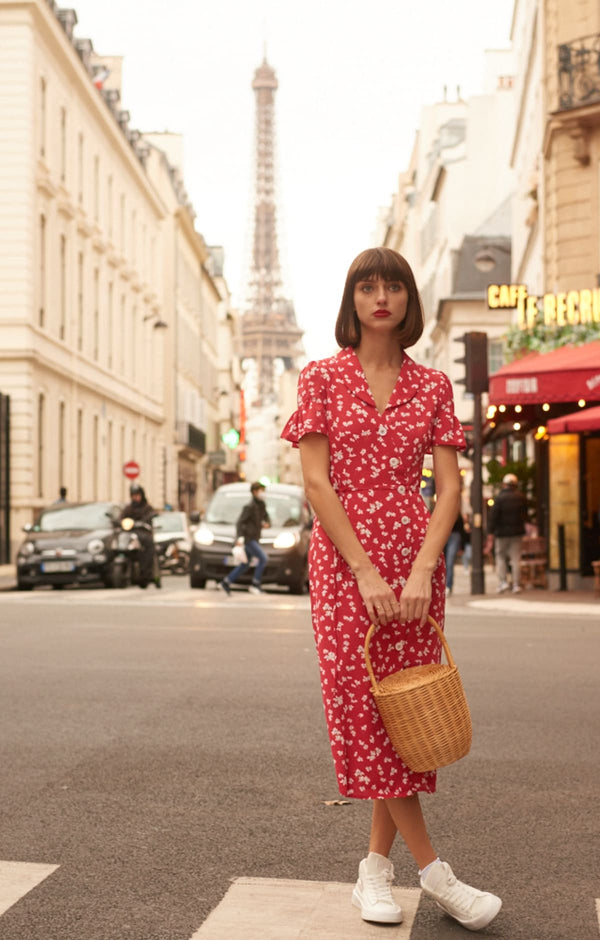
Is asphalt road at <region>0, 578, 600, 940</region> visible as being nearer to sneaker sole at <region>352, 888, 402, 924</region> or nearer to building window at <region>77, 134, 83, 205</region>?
sneaker sole at <region>352, 888, 402, 924</region>

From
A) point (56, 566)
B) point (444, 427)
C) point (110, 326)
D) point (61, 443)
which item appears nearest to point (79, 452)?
point (61, 443)

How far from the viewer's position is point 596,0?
85.4ft

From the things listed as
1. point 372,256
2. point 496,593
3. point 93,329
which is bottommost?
point 496,593

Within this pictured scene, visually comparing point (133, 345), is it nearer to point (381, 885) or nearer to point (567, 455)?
point (567, 455)

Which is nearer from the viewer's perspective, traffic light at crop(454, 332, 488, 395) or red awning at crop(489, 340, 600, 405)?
red awning at crop(489, 340, 600, 405)

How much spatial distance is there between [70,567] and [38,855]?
17.9 meters

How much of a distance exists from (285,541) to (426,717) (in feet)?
62.5

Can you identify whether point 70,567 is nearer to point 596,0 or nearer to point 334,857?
point 596,0

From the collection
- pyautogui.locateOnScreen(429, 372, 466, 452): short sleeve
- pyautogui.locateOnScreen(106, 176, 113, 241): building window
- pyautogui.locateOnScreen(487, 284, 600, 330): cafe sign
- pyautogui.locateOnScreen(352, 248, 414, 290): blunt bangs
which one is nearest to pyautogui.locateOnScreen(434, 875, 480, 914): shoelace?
pyautogui.locateOnScreen(429, 372, 466, 452): short sleeve

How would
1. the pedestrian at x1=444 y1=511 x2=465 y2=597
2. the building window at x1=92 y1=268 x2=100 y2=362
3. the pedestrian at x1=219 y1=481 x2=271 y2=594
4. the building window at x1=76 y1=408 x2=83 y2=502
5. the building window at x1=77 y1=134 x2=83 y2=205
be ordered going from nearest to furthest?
1. the pedestrian at x1=219 y1=481 x2=271 y2=594
2. the pedestrian at x1=444 y1=511 x2=465 y2=597
3. the building window at x1=76 y1=408 x2=83 y2=502
4. the building window at x1=77 y1=134 x2=83 y2=205
5. the building window at x1=92 y1=268 x2=100 y2=362

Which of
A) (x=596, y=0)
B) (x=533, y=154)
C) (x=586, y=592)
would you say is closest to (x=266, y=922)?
(x=586, y=592)

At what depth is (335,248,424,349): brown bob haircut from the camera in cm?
432

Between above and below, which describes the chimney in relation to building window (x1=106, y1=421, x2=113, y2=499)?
above

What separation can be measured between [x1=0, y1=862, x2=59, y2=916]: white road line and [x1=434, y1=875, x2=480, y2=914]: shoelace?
126 centimetres
